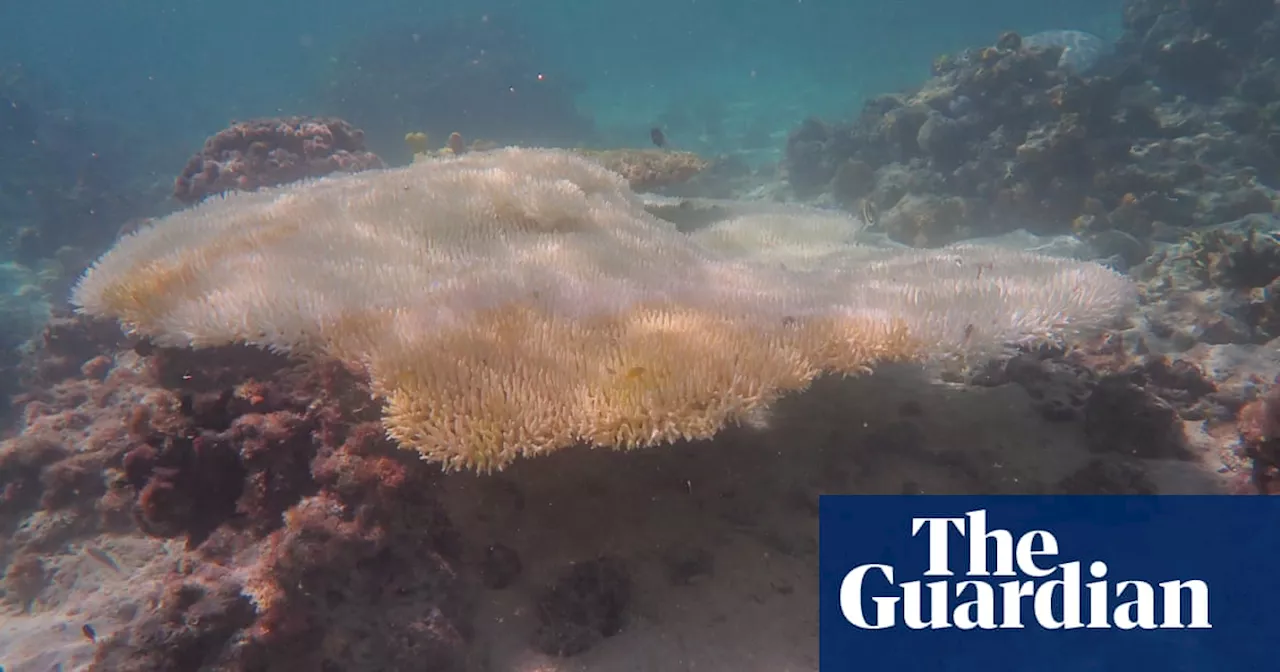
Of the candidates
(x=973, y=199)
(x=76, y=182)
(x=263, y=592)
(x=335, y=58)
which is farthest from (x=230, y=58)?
(x=263, y=592)

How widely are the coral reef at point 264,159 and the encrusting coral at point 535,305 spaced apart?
5.09 meters

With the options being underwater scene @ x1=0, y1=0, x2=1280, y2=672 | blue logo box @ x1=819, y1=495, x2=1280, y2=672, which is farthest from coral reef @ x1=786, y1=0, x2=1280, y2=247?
blue logo box @ x1=819, y1=495, x2=1280, y2=672

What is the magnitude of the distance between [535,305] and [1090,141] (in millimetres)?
12463

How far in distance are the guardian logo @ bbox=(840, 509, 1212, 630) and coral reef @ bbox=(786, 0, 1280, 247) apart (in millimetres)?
8212

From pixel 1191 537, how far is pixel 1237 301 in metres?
4.96

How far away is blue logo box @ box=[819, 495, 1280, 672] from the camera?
3355mm

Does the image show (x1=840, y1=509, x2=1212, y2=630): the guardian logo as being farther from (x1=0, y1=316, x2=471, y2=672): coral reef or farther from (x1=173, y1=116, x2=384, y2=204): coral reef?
(x1=173, y1=116, x2=384, y2=204): coral reef

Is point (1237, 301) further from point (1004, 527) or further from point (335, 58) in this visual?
point (335, 58)

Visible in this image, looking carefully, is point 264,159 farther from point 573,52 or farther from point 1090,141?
point 573,52

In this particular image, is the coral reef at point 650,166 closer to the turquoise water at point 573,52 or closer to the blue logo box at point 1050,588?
the blue logo box at point 1050,588

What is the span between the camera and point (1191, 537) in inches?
147

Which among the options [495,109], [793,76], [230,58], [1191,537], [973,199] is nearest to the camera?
[1191,537]

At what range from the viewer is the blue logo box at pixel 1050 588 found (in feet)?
11.0

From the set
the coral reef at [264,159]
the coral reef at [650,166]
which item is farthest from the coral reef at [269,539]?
the coral reef at [650,166]
